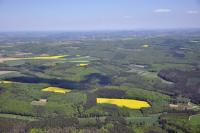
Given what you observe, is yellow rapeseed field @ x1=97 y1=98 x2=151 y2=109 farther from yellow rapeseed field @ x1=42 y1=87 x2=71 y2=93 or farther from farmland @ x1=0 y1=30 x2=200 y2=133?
yellow rapeseed field @ x1=42 y1=87 x2=71 y2=93

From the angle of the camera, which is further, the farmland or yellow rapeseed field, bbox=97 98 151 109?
yellow rapeseed field, bbox=97 98 151 109

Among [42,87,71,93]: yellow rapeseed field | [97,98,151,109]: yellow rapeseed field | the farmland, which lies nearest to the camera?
the farmland

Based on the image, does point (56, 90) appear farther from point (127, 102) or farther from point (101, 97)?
point (127, 102)

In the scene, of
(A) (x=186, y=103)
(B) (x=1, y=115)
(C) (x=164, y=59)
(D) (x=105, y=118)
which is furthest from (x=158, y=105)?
(C) (x=164, y=59)

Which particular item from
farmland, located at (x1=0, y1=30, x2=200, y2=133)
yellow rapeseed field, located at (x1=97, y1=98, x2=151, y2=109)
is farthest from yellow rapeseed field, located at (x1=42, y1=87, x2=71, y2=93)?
yellow rapeseed field, located at (x1=97, y1=98, x2=151, y2=109)

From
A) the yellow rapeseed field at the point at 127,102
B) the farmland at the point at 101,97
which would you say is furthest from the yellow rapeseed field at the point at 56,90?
the yellow rapeseed field at the point at 127,102

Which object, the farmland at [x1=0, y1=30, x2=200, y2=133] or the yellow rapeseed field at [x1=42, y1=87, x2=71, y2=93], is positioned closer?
the farmland at [x1=0, y1=30, x2=200, y2=133]

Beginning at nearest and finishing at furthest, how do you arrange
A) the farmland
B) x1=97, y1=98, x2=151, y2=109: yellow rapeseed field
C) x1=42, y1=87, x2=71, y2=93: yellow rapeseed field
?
the farmland < x1=97, y1=98, x2=151, y2=109: yellow rapeseed field < x1=42, y1=87, x2=71, y2=93: yellow rapeseed field

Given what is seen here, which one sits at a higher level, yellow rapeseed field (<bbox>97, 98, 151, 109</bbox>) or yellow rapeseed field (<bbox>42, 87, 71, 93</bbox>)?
yellow rapeseed field (<bbox>42, 87, 71, 93</bbox>)

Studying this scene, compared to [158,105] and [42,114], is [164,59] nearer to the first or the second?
[158,105]
